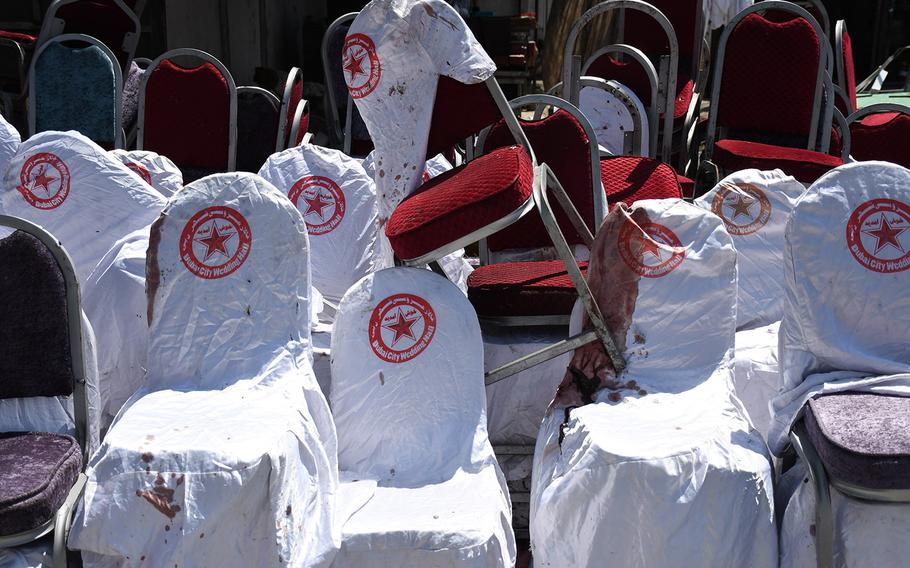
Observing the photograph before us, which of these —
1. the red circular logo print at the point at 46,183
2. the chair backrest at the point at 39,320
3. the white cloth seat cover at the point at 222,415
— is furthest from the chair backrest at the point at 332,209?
the chair backrest at the point at 39,320

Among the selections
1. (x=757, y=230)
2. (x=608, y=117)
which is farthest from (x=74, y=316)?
(x=608, y=117)

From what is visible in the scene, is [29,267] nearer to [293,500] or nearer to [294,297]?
[294,297]

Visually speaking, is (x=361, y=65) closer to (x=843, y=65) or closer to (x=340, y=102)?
(x=340, y=102)

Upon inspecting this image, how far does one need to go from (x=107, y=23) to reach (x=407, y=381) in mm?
4026

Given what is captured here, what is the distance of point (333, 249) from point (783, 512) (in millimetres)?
1668

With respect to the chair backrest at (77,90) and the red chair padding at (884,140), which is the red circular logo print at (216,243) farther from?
the red chair padding at (884,140)

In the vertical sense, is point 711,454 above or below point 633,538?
above

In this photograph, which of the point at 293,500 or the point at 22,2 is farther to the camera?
the point at 22,2

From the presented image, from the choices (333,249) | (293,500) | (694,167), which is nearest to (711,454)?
(293,500)

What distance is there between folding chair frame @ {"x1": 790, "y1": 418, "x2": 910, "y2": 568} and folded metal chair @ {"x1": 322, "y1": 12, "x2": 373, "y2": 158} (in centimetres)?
305

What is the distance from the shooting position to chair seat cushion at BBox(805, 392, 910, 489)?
6.27 feet

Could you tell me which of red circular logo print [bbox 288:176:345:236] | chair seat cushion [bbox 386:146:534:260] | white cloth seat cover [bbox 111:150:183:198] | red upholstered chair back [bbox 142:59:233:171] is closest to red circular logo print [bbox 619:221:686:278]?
chair seat cushion [bbox 386:146:534:260]

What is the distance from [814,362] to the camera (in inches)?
90.8

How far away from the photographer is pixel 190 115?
4.37 metres
